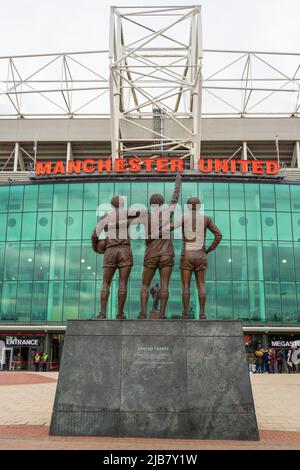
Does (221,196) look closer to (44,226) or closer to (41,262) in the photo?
(44,226)

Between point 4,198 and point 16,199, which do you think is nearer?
point 16,199

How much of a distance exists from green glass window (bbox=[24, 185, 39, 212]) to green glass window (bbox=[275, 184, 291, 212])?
20.6 meters

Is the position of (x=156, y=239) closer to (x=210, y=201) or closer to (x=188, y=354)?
(x=188, y=354)

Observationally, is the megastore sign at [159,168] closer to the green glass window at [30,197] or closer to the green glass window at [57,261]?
the green glass window at [30,197]

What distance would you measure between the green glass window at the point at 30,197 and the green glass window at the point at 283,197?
2057 centimetres

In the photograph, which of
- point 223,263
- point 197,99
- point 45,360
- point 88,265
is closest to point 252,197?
point 223,263

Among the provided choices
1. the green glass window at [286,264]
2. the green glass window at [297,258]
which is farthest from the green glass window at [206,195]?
the green glass window at [297,258]

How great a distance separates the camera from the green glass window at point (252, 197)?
3916 cm

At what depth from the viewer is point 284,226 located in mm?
38688

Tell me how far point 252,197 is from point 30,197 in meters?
19.0

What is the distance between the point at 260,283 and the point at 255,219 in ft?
17.5

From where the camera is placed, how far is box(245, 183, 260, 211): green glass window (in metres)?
39.2

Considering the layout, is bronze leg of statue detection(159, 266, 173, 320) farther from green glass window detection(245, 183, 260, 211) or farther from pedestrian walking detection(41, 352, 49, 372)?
green glass window detection(245, 183, 260, 211)
